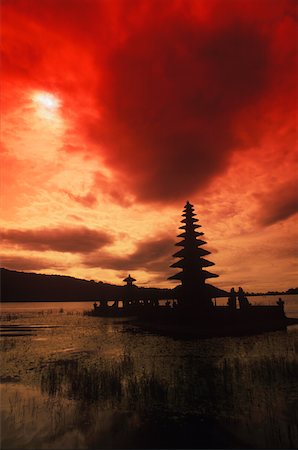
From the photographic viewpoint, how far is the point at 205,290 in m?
32.6

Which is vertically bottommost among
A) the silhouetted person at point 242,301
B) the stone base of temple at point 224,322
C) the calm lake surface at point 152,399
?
the calm lake surface at point 152,399

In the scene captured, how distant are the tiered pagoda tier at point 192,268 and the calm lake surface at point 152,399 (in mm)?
13846

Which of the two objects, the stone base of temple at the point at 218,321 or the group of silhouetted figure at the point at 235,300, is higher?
the group of silhouetted figure at the point at 235,300

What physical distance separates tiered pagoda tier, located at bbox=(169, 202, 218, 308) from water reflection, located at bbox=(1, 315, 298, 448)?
46.1ft

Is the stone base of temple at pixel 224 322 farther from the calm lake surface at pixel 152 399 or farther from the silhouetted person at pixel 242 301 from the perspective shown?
the calm lake surface at pixel 152 399

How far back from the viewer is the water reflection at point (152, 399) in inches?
306

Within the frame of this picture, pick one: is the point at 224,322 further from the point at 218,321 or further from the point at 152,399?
the point at 152,399

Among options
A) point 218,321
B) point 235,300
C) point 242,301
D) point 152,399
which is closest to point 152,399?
point 152,399

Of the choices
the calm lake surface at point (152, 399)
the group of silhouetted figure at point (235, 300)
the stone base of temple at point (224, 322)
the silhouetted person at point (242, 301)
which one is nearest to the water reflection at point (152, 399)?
the calm lake surface at point (152, 399)

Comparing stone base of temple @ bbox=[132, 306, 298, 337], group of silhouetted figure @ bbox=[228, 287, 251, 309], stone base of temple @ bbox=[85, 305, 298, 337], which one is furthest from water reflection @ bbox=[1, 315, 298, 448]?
group of silhouetted figure @ bbox=[228, 287, 251, 309]

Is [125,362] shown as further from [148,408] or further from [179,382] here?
[148,408]

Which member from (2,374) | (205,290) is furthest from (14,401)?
(205,290)

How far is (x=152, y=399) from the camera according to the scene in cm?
1039

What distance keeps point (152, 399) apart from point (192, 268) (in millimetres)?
24765
